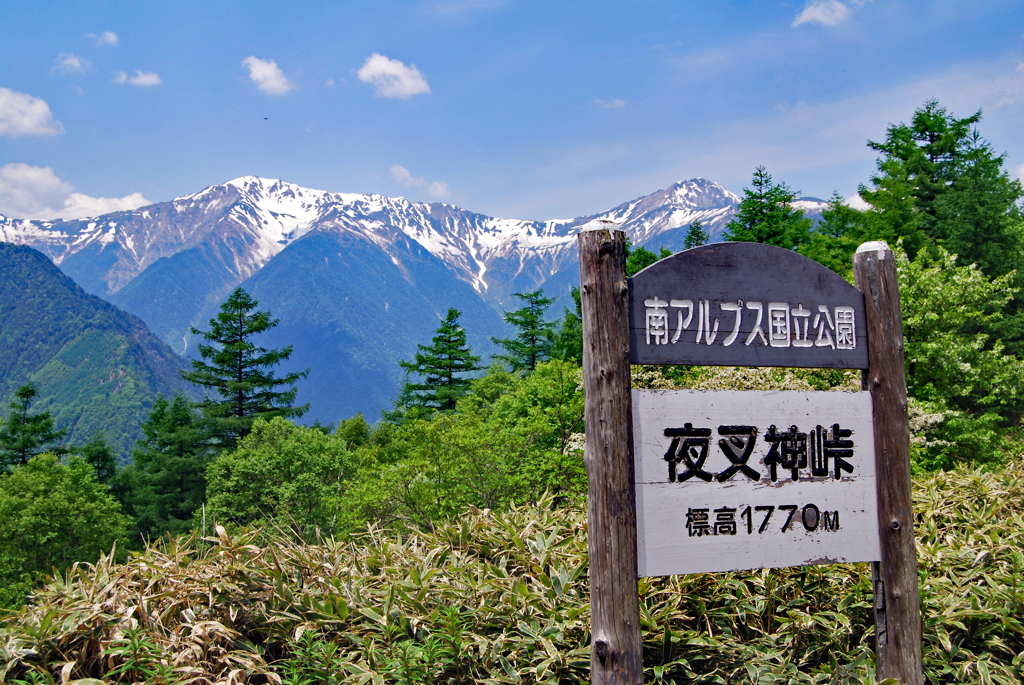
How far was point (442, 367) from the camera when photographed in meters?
36.5

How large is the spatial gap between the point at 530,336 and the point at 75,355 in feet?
499

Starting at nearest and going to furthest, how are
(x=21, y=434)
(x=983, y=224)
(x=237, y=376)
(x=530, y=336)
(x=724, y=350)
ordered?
(x=724, y=350) < (x=983, y=224) < (x=21, y=434) < (x=530, y=336) < (x=237, y=376)

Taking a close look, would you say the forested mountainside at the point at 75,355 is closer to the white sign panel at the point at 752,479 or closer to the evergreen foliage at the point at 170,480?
the evergreen foliage at the point at 170,480

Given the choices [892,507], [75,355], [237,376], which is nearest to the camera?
[892,507]

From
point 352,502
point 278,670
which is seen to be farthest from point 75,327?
point 278,670

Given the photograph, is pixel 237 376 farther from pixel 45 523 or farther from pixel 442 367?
pixel 45 523

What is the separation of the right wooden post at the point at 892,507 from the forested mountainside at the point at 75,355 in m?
126

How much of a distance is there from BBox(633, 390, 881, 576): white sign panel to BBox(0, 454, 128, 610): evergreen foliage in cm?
2880

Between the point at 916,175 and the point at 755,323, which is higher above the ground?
the point at 916,175

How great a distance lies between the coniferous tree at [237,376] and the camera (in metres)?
36.8

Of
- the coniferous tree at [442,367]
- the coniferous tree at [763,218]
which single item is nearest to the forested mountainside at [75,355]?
the coniferous tree at [442,367]

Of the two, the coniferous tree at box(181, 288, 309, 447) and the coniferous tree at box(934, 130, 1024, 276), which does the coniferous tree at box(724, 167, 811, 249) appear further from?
Result: the coniferous tree at box(181, 288, 309, 447)

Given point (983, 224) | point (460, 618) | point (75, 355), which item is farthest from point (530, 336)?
point (75, 355)

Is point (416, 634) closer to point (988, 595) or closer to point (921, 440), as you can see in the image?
point (988, 595)
